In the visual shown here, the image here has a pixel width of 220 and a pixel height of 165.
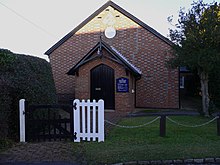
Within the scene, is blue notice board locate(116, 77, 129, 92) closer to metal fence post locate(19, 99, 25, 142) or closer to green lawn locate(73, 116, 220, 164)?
green lawn locate(73, 116, 220, 164)

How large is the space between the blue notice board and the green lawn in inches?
237

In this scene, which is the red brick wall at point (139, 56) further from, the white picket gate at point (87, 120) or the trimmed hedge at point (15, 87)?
the white picket gate at point (87, 120)

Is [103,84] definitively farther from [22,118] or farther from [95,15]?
[22,118]

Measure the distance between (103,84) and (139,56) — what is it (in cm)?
388

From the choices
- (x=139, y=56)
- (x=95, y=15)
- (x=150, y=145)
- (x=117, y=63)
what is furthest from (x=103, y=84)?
(x=150, y=145)

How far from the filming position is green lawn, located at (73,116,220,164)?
637 cm

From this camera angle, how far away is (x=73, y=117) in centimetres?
812

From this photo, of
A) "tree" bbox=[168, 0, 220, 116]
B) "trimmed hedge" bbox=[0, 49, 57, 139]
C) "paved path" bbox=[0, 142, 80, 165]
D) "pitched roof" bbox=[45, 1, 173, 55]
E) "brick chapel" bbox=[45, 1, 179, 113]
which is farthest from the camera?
"pitched roof" bbox=[45, 1, 173, 55]

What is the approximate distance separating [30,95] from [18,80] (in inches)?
24.4

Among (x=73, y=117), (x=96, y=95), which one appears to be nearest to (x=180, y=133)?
(x=73, y=117)

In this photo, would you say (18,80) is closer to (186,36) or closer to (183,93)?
(186,36)

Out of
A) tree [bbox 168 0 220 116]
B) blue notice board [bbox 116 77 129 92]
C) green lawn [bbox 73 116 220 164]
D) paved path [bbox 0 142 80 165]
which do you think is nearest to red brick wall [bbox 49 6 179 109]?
blue notice board [bbox 116 77 129 92]

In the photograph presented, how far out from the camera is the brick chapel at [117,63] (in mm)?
16109

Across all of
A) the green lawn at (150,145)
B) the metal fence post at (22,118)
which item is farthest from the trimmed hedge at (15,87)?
the green lawn at (150,145)
